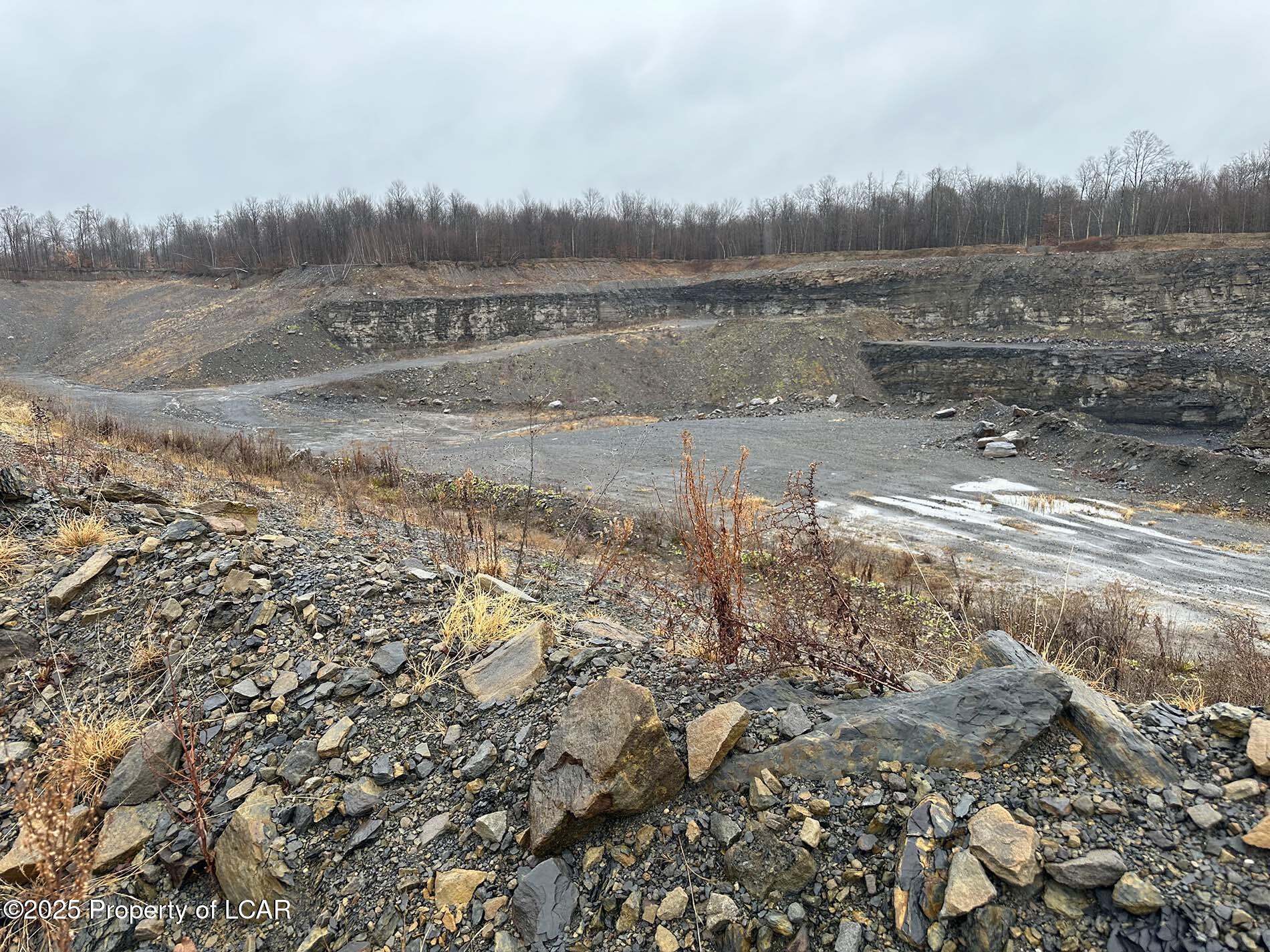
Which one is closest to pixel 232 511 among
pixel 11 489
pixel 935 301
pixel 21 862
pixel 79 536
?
pixel 79 536

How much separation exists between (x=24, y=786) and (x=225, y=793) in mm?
1063

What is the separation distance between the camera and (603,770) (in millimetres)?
2318

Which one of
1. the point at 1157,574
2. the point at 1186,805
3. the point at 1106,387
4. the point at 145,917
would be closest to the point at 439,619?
the point at 145,917

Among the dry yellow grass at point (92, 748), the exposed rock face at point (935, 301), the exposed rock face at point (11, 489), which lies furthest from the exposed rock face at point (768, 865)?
the exposed rock face at point (935, 301)

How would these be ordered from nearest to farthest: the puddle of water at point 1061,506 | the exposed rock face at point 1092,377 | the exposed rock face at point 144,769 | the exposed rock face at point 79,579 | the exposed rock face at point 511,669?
the exposed rock face at point 144,769 → the exposed rock face at point 511,669 → the exposed rock face at point 79,579 → the puddle of water at point 1061,506 → the exposed rock face at point 1092,377

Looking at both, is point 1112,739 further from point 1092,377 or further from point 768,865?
point 1092,377

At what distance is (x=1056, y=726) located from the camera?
2459 mm

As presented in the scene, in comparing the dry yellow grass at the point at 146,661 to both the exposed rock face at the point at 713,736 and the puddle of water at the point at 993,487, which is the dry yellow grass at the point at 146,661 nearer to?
the exposed rock face at the point at 713,736

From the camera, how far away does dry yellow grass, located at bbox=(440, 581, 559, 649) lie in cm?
355

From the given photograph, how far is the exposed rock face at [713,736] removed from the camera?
240cm

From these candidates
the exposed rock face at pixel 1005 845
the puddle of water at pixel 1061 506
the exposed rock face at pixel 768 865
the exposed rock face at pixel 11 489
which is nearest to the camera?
the exposed rock face at pixel 1005 845

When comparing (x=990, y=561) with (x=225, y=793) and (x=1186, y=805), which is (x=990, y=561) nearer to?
(x=1186, y=805)

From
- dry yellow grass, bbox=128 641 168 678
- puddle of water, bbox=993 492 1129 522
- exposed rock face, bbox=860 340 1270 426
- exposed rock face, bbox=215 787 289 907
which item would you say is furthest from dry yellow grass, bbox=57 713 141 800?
exposed rock face, bbox=860 340 1270 426

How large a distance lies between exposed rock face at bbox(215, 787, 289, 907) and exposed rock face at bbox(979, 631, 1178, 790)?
3.08 meters
